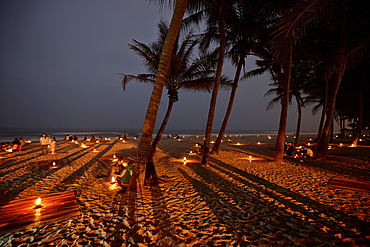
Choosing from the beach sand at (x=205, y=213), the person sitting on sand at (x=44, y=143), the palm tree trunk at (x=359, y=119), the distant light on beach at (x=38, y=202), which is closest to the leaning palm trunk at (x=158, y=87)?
the beach sand at (x=205, y=213)

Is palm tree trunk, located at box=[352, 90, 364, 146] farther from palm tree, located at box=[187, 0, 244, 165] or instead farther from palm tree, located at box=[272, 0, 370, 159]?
palm tree, located at box=[187, 0, 244, 165]

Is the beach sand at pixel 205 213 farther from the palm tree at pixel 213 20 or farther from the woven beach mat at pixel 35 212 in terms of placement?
the palm tree at pixel 213 20

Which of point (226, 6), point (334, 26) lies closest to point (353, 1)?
point (334, 26)

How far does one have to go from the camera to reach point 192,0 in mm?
8297

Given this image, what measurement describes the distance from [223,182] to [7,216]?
529 cm

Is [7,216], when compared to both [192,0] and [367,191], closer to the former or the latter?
[367,191]

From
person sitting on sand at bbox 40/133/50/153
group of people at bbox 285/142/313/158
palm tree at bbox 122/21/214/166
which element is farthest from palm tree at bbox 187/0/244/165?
person sitting on sand at bbox 40/133/50/153

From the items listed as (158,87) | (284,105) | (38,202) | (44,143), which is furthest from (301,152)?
(44,143)

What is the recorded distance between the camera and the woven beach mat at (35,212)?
10.6 ft

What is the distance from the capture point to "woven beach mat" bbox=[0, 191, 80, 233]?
10.6ft

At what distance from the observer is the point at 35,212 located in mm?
3621

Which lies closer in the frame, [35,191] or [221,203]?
[221,203]

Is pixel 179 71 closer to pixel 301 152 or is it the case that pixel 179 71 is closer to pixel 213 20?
pixel 213 20

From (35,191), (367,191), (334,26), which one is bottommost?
(35,191)
